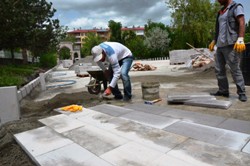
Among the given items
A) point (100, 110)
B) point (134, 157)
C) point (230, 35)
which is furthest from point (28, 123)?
point (230, 35)

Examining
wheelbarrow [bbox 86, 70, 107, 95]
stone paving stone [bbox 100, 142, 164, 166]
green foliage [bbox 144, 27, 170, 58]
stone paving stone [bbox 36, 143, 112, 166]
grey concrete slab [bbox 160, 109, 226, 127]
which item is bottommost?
stone paving stone [bbox 36, 143, 112, 166]

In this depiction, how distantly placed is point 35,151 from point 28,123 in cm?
128

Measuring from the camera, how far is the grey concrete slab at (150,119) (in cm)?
322

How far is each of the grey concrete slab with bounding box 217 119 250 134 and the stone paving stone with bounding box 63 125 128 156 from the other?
54.9 inches

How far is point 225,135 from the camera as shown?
2.69 meters

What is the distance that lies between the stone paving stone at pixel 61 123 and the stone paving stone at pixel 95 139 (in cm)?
18

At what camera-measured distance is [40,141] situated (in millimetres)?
2850

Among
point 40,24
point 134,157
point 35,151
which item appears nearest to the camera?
Result: point 134,157

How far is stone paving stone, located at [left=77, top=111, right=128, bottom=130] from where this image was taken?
330 centimetres

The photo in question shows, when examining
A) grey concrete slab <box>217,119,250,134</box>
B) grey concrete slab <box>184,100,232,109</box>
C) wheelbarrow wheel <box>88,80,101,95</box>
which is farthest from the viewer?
wheelbarrow wheel <box>88,80,101,95</box>

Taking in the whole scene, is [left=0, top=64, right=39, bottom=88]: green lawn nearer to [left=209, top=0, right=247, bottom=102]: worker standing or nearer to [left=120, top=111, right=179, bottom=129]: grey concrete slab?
[left=120, top=111, right=179, bottom=129]: grey concrete slab

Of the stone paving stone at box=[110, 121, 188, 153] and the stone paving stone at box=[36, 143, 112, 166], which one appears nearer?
the stone paving stone at box=[36, 143, 112, 166]

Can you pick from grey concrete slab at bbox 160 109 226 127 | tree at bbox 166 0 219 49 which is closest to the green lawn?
grey concrete slab at bbox 160 109 226 127

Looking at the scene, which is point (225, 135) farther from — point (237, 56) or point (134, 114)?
point (237, 56)
